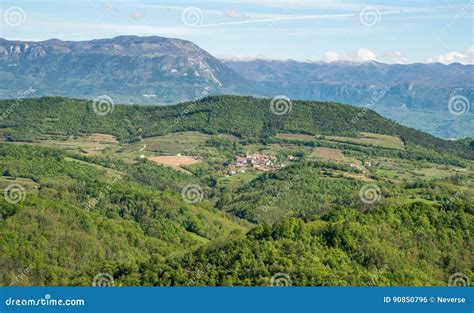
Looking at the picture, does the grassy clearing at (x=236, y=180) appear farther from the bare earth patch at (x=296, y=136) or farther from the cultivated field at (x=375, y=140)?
the cultivated field at (x=375, y=140)

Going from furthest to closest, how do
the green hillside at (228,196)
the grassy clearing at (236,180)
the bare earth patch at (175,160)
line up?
the bare earth patch at (175,160), the grassy clearing at (236,180), the green hillside at (228,196)

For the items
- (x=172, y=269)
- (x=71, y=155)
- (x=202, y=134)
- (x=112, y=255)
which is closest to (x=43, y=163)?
(x=71, y=155)

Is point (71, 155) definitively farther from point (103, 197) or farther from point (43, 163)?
point (103, 197)

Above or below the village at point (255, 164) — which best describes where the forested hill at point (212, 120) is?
above

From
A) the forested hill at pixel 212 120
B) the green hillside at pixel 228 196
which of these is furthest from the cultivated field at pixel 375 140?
the forested hill at pixel 212 120

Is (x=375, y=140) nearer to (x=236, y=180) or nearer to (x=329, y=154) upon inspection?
(x=329, y=154)

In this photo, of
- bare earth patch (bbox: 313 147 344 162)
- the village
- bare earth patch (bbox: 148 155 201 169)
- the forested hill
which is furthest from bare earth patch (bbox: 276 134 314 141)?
bare earth patch (bbox: 148 155 201 169)
